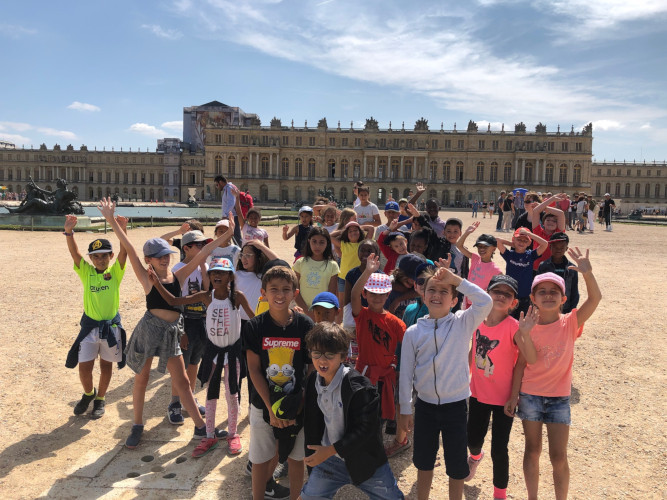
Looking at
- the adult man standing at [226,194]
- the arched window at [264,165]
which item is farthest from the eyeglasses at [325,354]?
the arched window at [264,165]

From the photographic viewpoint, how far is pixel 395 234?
4.81 meters

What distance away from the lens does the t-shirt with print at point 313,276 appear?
4.30m

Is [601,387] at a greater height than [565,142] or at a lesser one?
lesser

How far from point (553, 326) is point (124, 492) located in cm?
295

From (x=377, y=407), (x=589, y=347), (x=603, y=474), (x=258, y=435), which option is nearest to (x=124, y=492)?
(x=258, y=435)

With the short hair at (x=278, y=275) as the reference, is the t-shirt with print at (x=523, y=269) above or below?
below

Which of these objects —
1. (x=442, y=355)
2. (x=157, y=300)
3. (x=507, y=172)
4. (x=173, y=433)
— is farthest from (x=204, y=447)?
(x=507, y=172)

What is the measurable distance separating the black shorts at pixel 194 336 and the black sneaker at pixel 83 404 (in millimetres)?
884

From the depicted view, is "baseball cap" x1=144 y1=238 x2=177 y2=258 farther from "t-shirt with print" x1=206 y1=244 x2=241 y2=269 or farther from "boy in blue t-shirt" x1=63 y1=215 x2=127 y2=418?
"t-shirt with print" x1=206 y1=244 x2=241 y2=269

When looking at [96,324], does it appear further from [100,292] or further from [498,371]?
[498,371]

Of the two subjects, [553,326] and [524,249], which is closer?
[553,326]

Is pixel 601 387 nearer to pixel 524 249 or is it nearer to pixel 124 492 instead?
pixel 524 249

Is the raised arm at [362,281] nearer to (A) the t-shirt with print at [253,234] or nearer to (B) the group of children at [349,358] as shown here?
(B) the group of children at [349,358]

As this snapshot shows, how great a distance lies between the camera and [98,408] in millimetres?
4164
